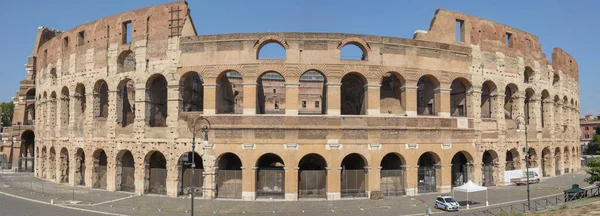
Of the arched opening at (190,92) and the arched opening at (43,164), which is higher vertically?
the arched opening at (190,92)

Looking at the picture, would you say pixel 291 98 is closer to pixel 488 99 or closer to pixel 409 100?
pixel 409 100

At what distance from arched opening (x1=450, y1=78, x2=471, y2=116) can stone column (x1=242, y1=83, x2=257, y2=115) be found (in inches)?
650

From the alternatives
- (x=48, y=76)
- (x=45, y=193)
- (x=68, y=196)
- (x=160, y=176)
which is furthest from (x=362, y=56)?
(x=48, y=76)

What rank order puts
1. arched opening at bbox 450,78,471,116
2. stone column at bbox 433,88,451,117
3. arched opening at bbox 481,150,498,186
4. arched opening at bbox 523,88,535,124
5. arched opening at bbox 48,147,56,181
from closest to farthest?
stone column at bbox 433,88,451,117, arched opening at bbox 450,78,471,116, arched opening at bbox 481,150,498,186, arched opening at bbox 523,88,535,124, arched opening at bbox 48,147,56,181

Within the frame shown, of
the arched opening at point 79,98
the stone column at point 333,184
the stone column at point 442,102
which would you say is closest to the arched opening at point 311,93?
the stone column at point 442,102

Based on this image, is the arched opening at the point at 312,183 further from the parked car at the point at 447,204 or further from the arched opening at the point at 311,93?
the arched opening at the point at 311,93

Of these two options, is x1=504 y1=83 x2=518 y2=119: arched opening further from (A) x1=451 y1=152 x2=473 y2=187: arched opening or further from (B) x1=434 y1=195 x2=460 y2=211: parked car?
(B) x1=434 y1=195 x2=460 y2=211: parked car

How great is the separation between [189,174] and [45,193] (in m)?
11.3

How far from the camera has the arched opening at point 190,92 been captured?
3014cm

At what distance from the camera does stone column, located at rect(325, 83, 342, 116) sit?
28453mm

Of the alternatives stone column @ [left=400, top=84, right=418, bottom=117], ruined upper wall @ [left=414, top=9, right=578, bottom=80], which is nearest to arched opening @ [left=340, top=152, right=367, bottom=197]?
stone column @ [left=400, top=84, right=418, bottom=117]

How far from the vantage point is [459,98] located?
115ft

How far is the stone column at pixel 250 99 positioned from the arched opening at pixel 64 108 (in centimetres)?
1989

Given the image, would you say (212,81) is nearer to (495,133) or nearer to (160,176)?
(160,176)
